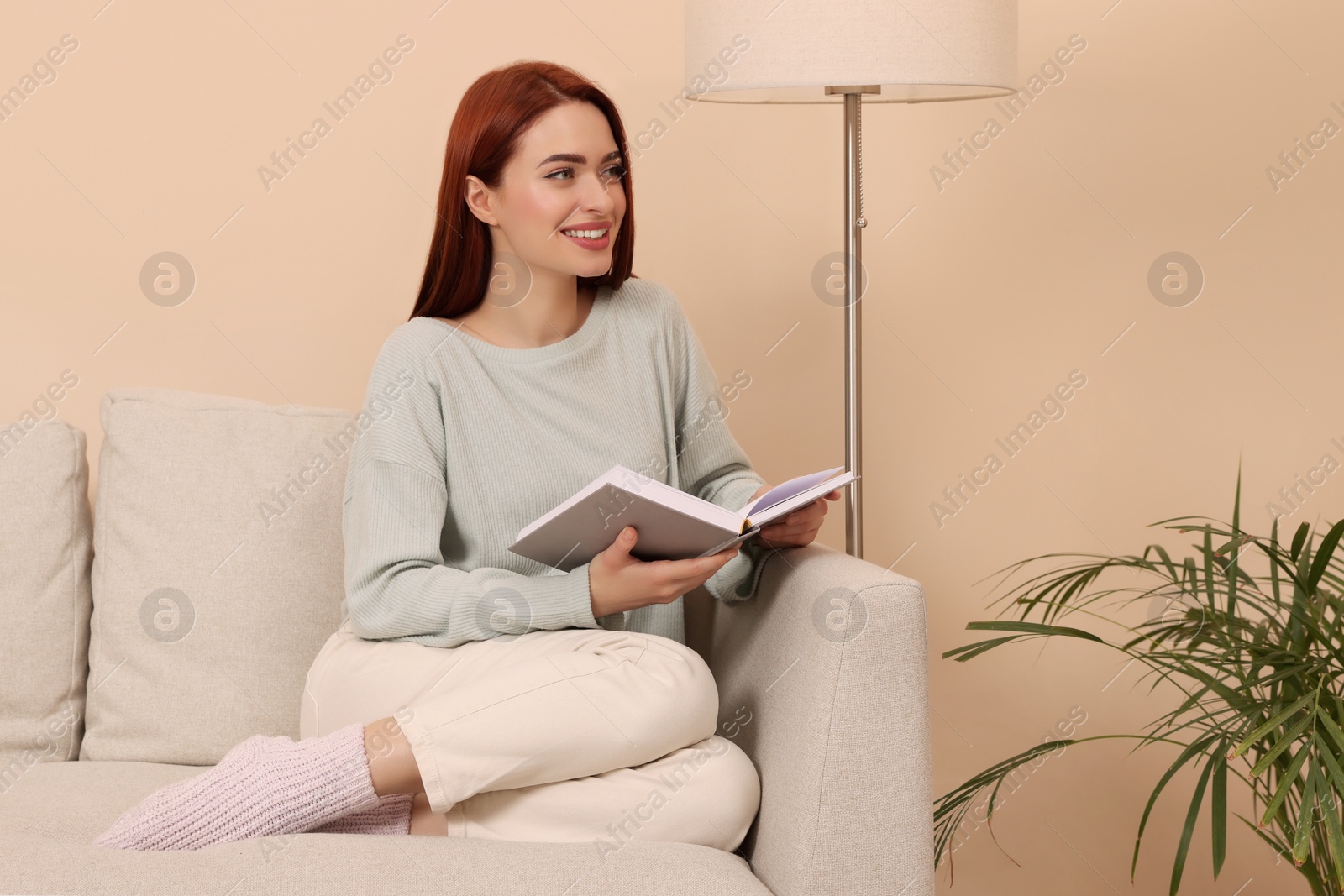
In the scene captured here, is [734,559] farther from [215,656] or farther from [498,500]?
[215,656]

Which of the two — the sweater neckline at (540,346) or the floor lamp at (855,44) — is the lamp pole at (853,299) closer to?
the floor lamp at (855,44)

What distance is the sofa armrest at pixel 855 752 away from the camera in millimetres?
1248

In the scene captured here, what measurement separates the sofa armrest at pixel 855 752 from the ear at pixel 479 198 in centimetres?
70

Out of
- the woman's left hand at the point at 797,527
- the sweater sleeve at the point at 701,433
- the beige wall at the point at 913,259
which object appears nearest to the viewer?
the woman's left hand at the point at 797,527

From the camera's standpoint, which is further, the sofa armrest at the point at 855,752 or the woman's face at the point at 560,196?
the woman's face at the point at 560,196

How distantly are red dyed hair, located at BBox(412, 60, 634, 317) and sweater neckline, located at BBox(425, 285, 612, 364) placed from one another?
0.05m

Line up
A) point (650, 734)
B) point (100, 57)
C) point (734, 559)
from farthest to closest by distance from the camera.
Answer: point (100, 57), point (734, 559), point (650, 734)

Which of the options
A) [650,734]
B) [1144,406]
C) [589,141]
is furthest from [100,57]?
[1144,406]

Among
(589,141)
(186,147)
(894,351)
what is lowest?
(186,147)

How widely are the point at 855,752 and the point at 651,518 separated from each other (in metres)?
0.33

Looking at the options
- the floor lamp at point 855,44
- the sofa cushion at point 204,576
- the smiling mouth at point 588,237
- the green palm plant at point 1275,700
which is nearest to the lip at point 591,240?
the smiling mouth at point 588,237

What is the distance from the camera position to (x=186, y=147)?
2.08m

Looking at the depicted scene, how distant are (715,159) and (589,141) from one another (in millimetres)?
690

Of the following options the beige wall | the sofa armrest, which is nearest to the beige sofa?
the sofa armrest
